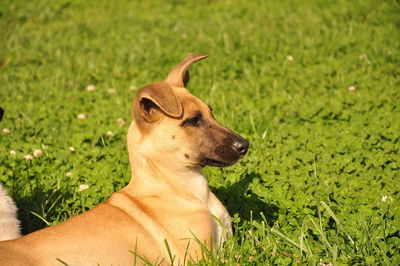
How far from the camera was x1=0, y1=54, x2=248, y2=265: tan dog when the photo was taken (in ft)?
11.6

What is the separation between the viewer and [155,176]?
3.88 m

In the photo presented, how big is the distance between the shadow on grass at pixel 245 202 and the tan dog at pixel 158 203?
49cm

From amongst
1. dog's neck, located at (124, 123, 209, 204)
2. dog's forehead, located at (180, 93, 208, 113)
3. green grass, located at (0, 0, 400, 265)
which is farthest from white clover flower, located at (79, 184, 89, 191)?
dog's forehead, located at (180, 93, 208, 113)

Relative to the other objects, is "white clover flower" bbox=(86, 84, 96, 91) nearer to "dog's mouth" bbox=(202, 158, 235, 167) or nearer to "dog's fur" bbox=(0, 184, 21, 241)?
"dog's fur" bbox=(0, 184, 21, 241)

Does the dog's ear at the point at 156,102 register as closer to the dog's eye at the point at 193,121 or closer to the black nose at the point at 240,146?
the dog's eye at the point at 193,121

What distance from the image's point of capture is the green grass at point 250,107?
4.11m

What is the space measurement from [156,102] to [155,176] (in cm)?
62

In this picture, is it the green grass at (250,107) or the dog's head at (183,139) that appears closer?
the dog's head at (183,139)

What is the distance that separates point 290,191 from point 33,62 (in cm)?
569

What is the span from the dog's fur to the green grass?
10.3 inches

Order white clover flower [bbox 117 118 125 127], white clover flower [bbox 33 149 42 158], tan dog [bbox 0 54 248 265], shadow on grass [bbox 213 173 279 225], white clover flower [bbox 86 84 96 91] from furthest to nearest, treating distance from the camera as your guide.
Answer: white clover flower [bbox 86 84 96 91]
white clover flower [bbox 117 118 125 127]
white clover flower [bbox 33 149 42 158]
shadow on grass [bbox 213 173 279 225]
tan dog [bbox 0 54 248 265]

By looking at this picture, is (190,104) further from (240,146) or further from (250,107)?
(250,107)

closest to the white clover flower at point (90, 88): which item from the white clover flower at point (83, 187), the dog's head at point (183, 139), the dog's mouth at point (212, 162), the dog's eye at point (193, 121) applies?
the white clover flower at point (83, 187)

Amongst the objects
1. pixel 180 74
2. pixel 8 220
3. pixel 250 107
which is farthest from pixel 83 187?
pixel 250 107
